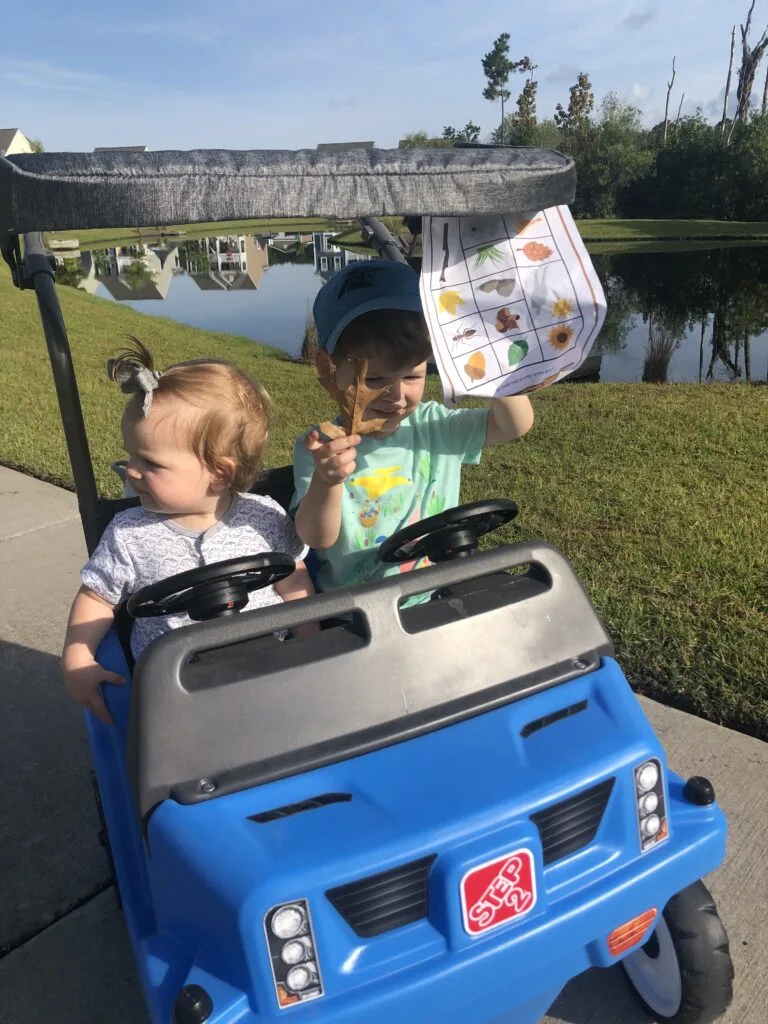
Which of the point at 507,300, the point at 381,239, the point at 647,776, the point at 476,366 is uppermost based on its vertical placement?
the point at 381,239

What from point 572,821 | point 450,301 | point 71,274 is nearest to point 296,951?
point 572,821

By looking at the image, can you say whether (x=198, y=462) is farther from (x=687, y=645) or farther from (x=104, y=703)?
(x=687, y=645)

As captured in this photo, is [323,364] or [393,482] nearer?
[323,364]

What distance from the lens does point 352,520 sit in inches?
77.0

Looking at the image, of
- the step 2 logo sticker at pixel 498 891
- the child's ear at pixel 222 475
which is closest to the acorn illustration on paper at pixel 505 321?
the child's ear at pixel 222 475

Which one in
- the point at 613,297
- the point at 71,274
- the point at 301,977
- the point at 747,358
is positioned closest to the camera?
the point at 301,977

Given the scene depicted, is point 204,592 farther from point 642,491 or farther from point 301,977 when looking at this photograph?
point 642,491

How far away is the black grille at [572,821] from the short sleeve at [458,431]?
99cm

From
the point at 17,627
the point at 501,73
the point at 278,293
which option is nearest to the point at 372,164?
the point at 17,627

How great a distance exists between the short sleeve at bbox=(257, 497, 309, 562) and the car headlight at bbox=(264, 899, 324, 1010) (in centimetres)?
94

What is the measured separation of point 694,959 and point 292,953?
80cm

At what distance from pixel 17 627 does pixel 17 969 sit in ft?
5.50

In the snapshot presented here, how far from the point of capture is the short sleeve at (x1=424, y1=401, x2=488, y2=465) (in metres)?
2.04

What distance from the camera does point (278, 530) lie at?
6.34 feet
